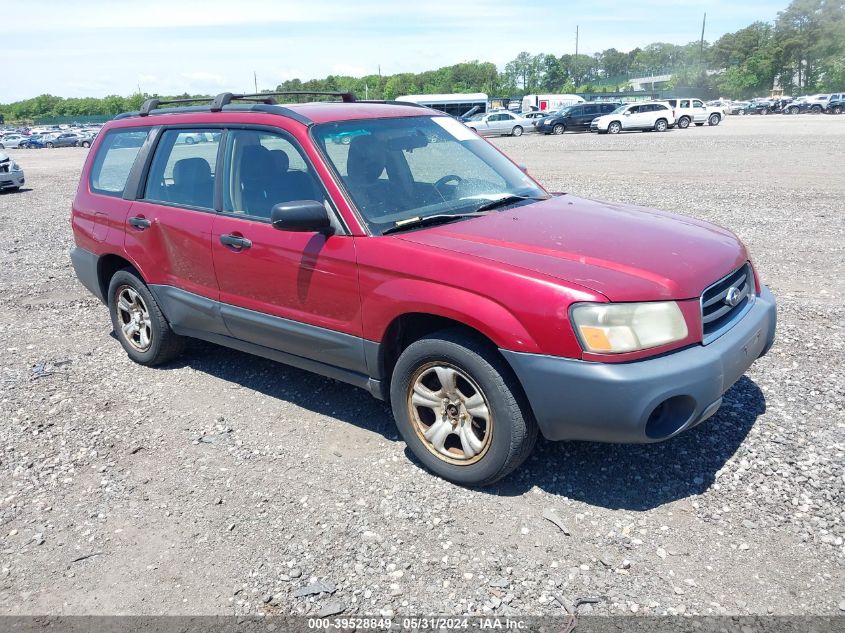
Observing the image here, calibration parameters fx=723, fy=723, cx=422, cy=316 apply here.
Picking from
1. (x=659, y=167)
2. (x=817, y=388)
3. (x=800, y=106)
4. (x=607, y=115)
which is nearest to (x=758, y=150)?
(x=659, y=167)

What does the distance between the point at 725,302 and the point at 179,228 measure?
133 inches

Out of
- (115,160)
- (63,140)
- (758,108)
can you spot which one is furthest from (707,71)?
(115,160)

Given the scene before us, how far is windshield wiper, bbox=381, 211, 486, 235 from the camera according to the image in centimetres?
386

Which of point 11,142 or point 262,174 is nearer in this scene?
point 262,174

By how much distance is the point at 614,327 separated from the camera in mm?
3113

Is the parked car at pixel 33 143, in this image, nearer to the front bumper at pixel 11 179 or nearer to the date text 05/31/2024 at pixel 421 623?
the front bumper at pixel 11 179

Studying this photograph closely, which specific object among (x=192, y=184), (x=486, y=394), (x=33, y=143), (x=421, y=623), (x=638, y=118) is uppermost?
(x=192, y=184)

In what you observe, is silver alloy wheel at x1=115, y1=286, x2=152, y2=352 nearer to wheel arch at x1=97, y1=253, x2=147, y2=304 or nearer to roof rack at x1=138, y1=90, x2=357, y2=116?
wheel arch at x1=97, y1=253, x2=147, y2=304

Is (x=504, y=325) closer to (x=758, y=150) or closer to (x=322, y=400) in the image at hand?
(x=322, y=400)

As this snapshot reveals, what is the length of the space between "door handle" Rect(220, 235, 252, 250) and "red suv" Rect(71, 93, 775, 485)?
0.01 meters

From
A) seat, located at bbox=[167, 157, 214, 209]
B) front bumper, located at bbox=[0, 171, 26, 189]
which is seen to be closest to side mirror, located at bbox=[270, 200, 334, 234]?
seat, located at bbox=[167, 157, 214, 209]

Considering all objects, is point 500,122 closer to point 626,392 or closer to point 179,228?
point 179,228

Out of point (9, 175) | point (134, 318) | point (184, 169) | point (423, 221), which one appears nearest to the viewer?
point (423, 221)

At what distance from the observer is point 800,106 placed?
57.1 meters
